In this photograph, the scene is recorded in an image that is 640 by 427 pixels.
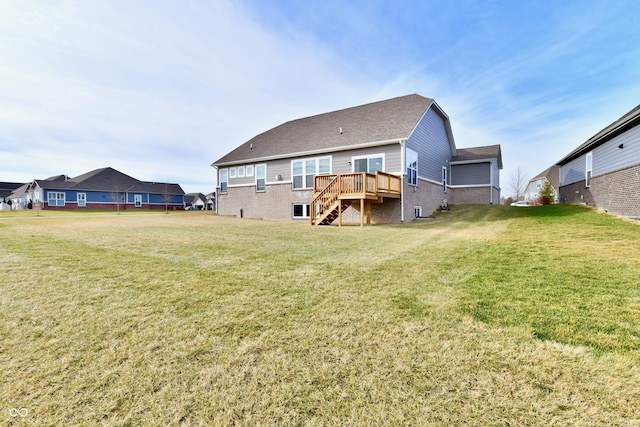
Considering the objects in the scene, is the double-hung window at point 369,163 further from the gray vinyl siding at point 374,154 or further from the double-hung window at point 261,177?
the double-hung window at point 261,177

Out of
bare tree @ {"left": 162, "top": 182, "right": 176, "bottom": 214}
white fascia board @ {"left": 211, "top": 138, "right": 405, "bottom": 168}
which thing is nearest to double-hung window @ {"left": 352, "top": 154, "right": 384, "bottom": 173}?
white fascia board @ {"left": 211, "top": 138, "right": 405, "bottom": 168}

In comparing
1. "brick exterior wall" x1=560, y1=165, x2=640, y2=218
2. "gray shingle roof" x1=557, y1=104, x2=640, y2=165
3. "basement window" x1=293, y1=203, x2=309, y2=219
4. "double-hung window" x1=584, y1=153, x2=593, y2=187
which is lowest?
"basement window" x1=293, y1=203, x2=309, y2=219

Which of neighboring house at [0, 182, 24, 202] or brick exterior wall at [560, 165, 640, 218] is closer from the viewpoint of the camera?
brick exterior wall at [560, 165, 640, 218]

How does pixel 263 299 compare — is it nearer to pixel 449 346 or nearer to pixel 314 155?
pixel 449 346

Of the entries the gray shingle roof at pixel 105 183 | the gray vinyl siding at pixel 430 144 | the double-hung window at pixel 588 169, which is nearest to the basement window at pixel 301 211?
the gray vinyl siding at pixel 430 144

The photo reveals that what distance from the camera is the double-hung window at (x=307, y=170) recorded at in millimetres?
16408

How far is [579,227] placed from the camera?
872 centimetres

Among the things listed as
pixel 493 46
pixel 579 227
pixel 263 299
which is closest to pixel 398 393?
pixel 263 299

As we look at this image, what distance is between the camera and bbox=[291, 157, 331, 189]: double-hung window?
1641 centimetres

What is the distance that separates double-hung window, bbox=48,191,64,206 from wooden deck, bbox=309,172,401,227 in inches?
1696

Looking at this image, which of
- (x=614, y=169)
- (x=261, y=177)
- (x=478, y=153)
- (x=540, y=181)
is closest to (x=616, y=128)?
(x=614, y=169)

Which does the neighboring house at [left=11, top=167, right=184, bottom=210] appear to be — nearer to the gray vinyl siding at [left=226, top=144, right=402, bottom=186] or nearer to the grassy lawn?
the gray vinyl siding at [left=226, top=144, right=402, bottom=186]

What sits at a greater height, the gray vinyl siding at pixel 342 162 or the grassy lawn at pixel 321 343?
the gray vinyl siding at pixel 342 162

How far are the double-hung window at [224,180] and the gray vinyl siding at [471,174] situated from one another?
1807 centimetres
